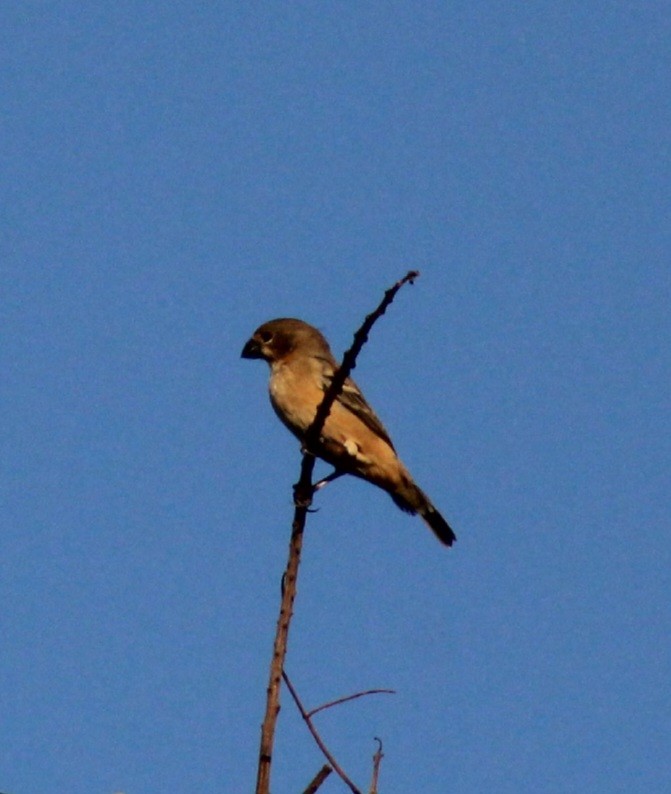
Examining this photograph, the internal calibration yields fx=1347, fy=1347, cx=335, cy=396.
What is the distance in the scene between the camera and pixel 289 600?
10.1 ft

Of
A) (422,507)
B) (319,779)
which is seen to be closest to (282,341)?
(422,507)

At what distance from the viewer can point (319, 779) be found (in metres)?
2.69

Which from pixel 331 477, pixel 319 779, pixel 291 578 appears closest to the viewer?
pixel 319 779

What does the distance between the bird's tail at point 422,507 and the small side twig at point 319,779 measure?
6096 millimetres

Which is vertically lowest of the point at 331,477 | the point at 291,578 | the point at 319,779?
the point at 319,779

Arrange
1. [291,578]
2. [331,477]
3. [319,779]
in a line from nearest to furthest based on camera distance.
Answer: [319,779]
[291,578]
[331,477]

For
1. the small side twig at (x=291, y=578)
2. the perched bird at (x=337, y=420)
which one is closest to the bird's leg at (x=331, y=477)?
the perched bird at (x=337, y=420)

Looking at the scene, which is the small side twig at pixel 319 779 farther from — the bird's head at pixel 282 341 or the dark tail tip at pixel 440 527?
the bird's head at pixel 282 341

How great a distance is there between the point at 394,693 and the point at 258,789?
3.67 ft

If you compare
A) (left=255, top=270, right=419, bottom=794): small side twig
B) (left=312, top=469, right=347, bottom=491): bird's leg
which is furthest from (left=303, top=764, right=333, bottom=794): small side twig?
(left=312, top=469, right=347, bottom=491): bird's leg

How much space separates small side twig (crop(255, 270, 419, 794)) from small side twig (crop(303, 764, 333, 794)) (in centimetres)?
8

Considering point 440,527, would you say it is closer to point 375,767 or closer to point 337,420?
point 337,420

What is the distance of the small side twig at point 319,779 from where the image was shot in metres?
2.62

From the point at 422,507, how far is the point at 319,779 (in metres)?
6.29
